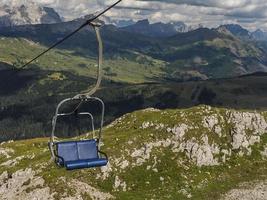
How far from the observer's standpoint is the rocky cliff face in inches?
3230

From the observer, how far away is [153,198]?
265 ft

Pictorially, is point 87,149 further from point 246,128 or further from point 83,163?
point 246,128

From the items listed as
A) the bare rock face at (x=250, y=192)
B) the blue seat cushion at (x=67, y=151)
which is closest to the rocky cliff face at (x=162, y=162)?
the bare rock face at (x=250, y=192)

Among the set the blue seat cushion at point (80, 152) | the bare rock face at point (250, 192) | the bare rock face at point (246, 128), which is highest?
the blue seat cushion at point (80, 152)

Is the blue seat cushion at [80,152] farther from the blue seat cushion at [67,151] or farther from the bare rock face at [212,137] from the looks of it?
the bare rock face at [212,137]

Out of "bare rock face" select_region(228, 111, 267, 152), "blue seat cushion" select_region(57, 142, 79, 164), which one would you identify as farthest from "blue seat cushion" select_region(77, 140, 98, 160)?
"bare rock face" select_region(228, 111, 267, 152)

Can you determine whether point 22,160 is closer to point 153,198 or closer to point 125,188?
point 125,188

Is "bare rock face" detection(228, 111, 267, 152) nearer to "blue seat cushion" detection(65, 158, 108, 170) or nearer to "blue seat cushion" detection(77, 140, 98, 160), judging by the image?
"blue seat cushion" detection(77, 140, 98, 160)

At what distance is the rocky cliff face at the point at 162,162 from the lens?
269 feet

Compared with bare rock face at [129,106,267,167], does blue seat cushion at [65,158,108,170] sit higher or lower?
higher

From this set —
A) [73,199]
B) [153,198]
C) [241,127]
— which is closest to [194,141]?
[241,127]

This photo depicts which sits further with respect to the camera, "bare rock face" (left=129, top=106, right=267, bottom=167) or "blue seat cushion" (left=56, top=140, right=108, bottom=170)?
"bare rock face" (left=129, top=106, right=267, bottom=167)

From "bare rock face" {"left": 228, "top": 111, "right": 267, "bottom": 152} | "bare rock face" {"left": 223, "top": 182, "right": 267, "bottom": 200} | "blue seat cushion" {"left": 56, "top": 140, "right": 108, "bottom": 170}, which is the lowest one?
"bare rock face" {"left": 223, "top": 182, "right": 267, "bottom": 200}

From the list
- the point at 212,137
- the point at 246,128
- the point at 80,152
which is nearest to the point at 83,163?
the point at 80,152
